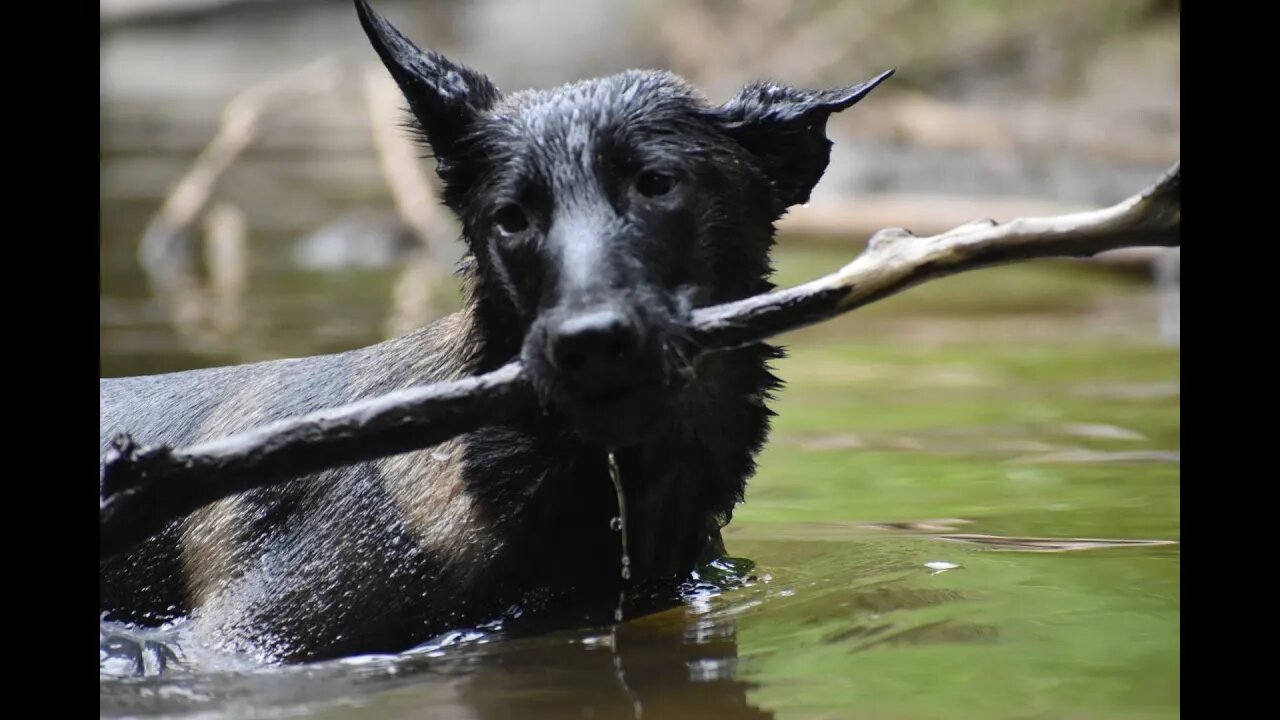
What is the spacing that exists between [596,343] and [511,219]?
2.71 feet

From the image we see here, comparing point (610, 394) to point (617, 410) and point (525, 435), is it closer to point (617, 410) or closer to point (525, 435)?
point (617, 410)

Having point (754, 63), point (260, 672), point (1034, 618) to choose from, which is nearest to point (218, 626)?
point (260, 672)

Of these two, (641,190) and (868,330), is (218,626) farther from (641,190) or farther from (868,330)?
(868,330)

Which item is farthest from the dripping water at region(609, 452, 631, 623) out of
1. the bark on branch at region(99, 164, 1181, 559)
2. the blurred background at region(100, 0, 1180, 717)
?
the bark on branch at region(99, 164, 1181, 559)

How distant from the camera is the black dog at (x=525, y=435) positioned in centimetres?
428

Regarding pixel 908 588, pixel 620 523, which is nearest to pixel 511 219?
pixel 620 523

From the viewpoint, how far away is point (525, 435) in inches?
177

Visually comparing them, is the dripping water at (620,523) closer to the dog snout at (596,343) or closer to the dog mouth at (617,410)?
the dog mouth at (617,410)

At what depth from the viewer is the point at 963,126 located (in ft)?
53.5

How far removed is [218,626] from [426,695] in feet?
3.13

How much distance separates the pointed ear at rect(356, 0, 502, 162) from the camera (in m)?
4.49

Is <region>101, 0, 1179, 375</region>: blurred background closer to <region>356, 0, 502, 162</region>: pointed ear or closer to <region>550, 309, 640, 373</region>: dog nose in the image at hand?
<region>356, 0, 502, 162</region>: pointed ear

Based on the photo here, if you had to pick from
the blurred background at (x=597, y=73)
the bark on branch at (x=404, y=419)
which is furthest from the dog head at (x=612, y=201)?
the blurred background at (x=597, y=73)
